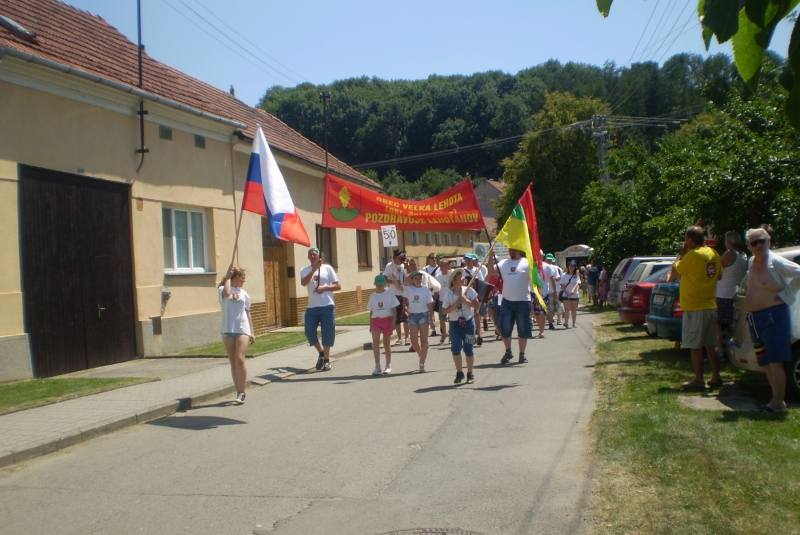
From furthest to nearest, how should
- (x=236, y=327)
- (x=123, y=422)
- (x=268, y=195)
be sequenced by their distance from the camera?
(x=268, y=195) < (x=236, y=327) < (x=123, y=422)

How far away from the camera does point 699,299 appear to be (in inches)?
331

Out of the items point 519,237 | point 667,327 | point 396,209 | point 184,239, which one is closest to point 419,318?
point 519,237

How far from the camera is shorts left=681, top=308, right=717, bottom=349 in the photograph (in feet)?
27.4

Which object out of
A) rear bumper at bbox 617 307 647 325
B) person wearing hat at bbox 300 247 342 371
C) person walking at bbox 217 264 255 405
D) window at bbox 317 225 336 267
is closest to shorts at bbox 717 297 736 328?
rear bumper at bbox 617 307 647 325

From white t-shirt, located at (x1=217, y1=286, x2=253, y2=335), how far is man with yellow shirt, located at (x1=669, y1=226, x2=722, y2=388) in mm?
5432

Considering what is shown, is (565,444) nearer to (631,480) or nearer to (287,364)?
(631,480)

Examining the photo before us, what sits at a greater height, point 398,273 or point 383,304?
point 398,273

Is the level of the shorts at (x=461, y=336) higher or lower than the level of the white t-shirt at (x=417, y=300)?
Answer: lower

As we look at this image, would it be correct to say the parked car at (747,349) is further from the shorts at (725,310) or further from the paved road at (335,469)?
the paved road at (335,469)

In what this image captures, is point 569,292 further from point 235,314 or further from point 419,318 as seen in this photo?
point 235,314

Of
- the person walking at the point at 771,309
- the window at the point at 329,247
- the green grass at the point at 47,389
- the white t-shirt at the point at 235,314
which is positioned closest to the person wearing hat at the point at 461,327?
the white t-shirt at the point at 235,314

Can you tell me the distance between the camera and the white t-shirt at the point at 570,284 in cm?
1844

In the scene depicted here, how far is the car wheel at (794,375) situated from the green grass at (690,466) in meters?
0.36

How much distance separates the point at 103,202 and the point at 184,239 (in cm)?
285
